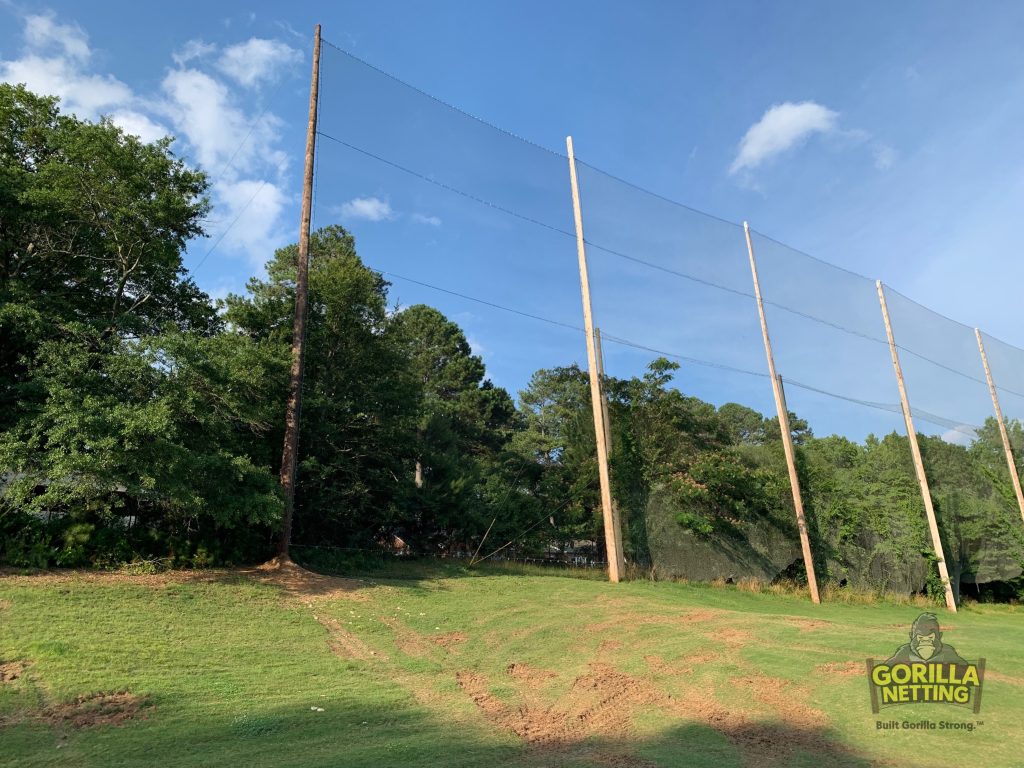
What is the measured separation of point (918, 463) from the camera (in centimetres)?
2144

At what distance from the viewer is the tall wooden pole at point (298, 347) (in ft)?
45.2

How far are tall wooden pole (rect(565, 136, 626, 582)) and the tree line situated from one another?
1490 millimetres

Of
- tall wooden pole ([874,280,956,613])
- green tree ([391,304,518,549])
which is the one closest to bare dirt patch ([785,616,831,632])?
green tree ([391,304,518,549])

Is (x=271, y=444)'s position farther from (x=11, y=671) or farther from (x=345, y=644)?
(x=11, y=671)

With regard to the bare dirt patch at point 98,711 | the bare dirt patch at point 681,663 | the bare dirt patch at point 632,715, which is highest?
the bare dirt patch at point 98,711

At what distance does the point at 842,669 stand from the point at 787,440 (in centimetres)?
1326

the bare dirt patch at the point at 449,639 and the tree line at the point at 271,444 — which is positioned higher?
the tree line at the point at 271,444

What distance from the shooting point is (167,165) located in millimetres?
13805

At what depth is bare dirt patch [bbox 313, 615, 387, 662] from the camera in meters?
8.43

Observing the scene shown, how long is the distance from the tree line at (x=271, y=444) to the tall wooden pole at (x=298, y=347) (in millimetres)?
545

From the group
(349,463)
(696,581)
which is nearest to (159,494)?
(349,463)

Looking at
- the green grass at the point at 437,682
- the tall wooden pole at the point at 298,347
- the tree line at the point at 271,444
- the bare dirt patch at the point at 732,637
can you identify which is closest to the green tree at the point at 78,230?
the tree line at the point at 271,444

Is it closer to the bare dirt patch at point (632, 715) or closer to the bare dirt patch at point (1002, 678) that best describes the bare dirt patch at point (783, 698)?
the bare dirt patch at point (632, 715)

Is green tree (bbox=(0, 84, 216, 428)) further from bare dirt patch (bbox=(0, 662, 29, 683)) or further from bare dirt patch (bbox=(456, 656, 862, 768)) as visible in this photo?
bare dirt patch (bbox=(456, 656, 862, 768))
